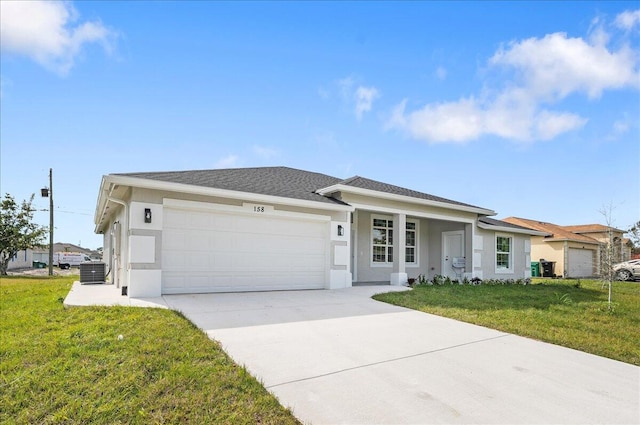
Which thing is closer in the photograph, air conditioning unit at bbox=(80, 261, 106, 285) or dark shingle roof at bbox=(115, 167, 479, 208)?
dark shingle roof at bbox=(115, 167, 479, 208)

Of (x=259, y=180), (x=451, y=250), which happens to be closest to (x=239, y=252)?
(x=259, y=180)

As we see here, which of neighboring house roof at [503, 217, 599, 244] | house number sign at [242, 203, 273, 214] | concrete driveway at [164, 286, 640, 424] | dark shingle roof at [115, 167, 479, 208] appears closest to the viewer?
concrete driveway at [164, 286, 640, 424]

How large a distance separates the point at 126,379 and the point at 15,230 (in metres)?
26.9

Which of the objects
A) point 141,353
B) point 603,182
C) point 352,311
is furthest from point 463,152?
point 141,353

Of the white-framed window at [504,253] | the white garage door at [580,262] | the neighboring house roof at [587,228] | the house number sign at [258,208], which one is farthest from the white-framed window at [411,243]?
the neighboring house roof at [587,228]

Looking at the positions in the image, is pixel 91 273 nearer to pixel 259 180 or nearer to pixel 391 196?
pixel 259 180

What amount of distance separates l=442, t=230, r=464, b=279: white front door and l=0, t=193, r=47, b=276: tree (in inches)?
1041

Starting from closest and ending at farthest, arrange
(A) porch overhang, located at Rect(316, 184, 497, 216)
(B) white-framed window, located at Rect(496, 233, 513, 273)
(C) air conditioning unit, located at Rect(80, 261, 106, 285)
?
(A) porch overhang, located at Rect(316, 184, 497, 216) < (C) air conditioning unit, located at Rect(80, 261, 106, 285) < (B) white-framed window, located at Rect(496, 233, 513, 273)

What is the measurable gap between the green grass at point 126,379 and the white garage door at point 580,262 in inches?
1142

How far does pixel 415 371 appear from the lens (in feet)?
13.5

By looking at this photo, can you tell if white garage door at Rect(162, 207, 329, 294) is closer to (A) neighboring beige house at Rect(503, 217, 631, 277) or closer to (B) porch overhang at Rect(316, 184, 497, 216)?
(B) porch overhang at Rect(316, 184, 497, 216)

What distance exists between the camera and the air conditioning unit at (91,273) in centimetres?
1213

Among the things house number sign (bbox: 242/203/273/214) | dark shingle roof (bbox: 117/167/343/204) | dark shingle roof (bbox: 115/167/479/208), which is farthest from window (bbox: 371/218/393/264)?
house number sign (bbox: 242/203/273/214)

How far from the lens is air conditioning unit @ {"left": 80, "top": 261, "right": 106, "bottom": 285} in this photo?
39.8 ft
